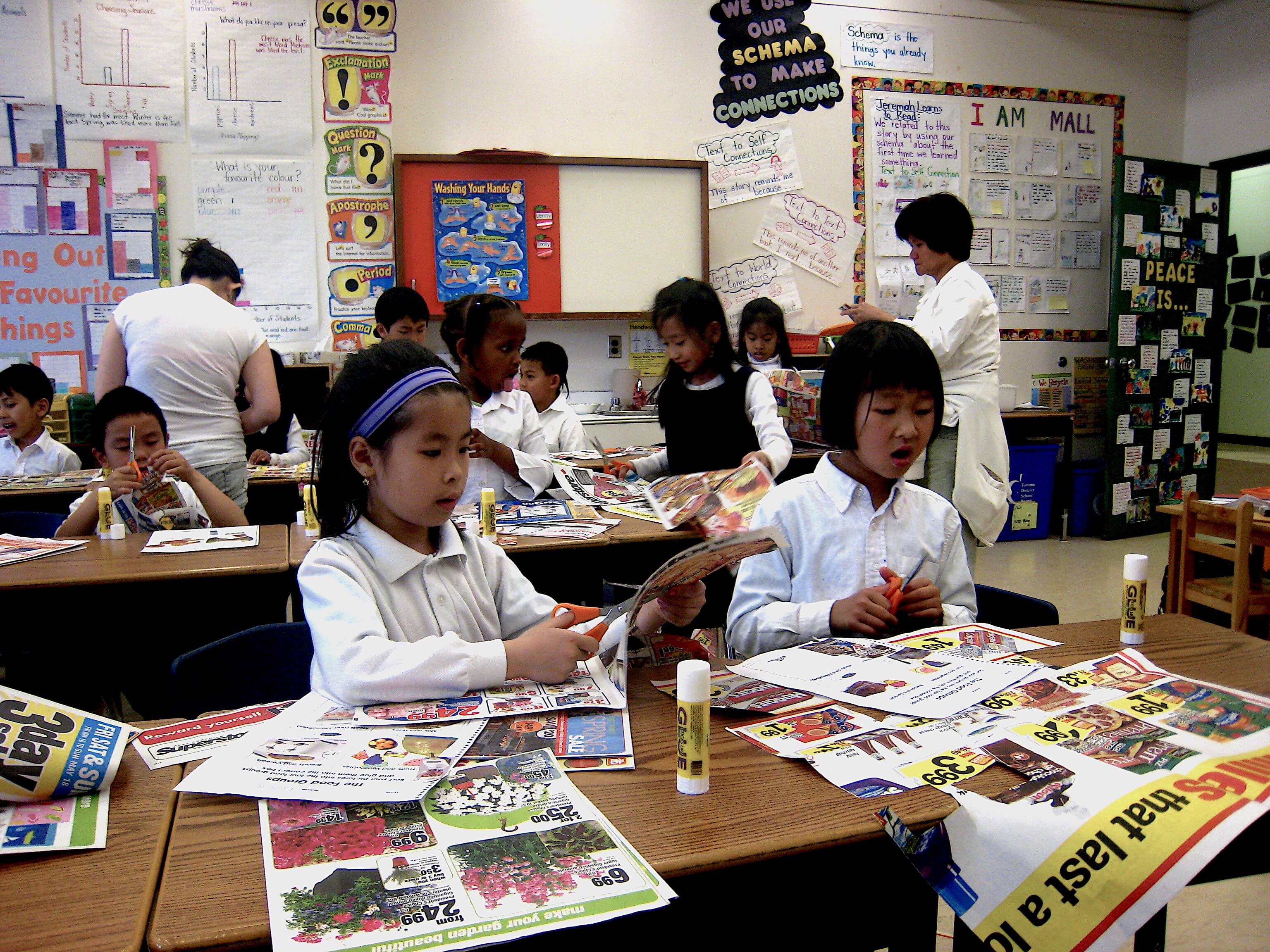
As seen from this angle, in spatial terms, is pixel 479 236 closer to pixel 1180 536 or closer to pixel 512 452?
pixel 512 452

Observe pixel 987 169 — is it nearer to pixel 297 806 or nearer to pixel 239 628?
pixel 239 628

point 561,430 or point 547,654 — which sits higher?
point 561,430

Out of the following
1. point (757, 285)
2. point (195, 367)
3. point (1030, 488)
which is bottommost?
point (1030, 488)

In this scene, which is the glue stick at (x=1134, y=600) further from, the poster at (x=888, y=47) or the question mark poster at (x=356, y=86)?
the poster at (x=888, y=47)

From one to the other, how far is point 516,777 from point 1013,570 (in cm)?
465

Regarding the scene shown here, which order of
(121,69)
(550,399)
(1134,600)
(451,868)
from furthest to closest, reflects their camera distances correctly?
(121,69)
(550,399)
(1134,600)
(451,868)

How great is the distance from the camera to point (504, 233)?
16.9ft

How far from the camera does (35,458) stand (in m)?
3.84

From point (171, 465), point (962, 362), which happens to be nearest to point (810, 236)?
point (962, 362)

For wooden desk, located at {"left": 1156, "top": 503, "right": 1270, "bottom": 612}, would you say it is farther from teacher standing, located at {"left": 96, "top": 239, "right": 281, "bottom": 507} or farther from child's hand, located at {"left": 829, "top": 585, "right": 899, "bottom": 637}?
teacher standing, located at {"left": 96, "top": 239, "right": 281, "bottom": 507}

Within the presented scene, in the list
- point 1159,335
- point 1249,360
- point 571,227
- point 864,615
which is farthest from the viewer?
point 1249,360

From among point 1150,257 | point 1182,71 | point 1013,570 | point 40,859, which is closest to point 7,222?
point 40,859

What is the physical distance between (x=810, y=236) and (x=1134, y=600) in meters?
4.75

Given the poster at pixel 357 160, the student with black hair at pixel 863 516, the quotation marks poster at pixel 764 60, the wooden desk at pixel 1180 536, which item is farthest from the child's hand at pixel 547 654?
the quotation marks poster at pixel 764 60
